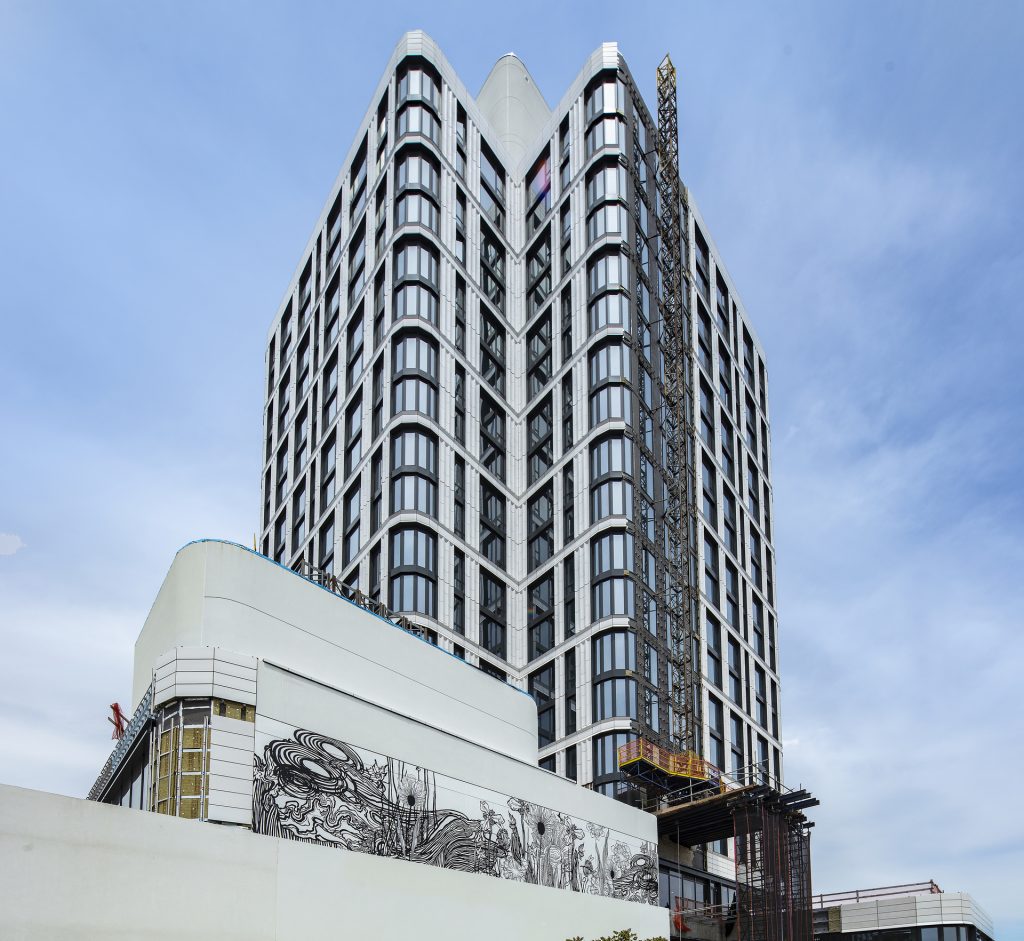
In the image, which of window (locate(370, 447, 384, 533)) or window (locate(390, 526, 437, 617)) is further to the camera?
window (locate(370, 447, 384, 533))

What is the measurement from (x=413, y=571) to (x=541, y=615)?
1148 cm

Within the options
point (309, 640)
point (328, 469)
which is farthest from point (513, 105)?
point (309, 640)

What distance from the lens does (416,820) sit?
42594 millimetres

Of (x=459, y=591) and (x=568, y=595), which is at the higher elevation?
(x=459, y=591)

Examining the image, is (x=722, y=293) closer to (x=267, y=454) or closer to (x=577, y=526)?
(x=577, y=526)

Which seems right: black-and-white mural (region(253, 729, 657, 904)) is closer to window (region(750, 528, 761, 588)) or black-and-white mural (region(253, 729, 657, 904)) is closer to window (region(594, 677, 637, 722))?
window (region(594, 677, 637, 722))

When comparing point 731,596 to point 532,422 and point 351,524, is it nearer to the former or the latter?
point 532,422

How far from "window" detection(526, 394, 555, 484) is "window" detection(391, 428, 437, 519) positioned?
10.1 metres

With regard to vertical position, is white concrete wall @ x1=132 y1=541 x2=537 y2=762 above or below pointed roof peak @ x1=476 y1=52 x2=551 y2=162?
below

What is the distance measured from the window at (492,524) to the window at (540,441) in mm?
3190

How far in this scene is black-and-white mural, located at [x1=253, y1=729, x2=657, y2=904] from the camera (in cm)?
3772

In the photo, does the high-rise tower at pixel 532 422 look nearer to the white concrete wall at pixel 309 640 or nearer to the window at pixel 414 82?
the window at pixel 414 82

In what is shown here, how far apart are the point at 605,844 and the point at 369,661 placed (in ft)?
57.5

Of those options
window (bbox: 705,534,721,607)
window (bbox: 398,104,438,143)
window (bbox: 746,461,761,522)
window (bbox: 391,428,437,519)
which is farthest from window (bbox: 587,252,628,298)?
window (bbox: 746,461,761,522)
